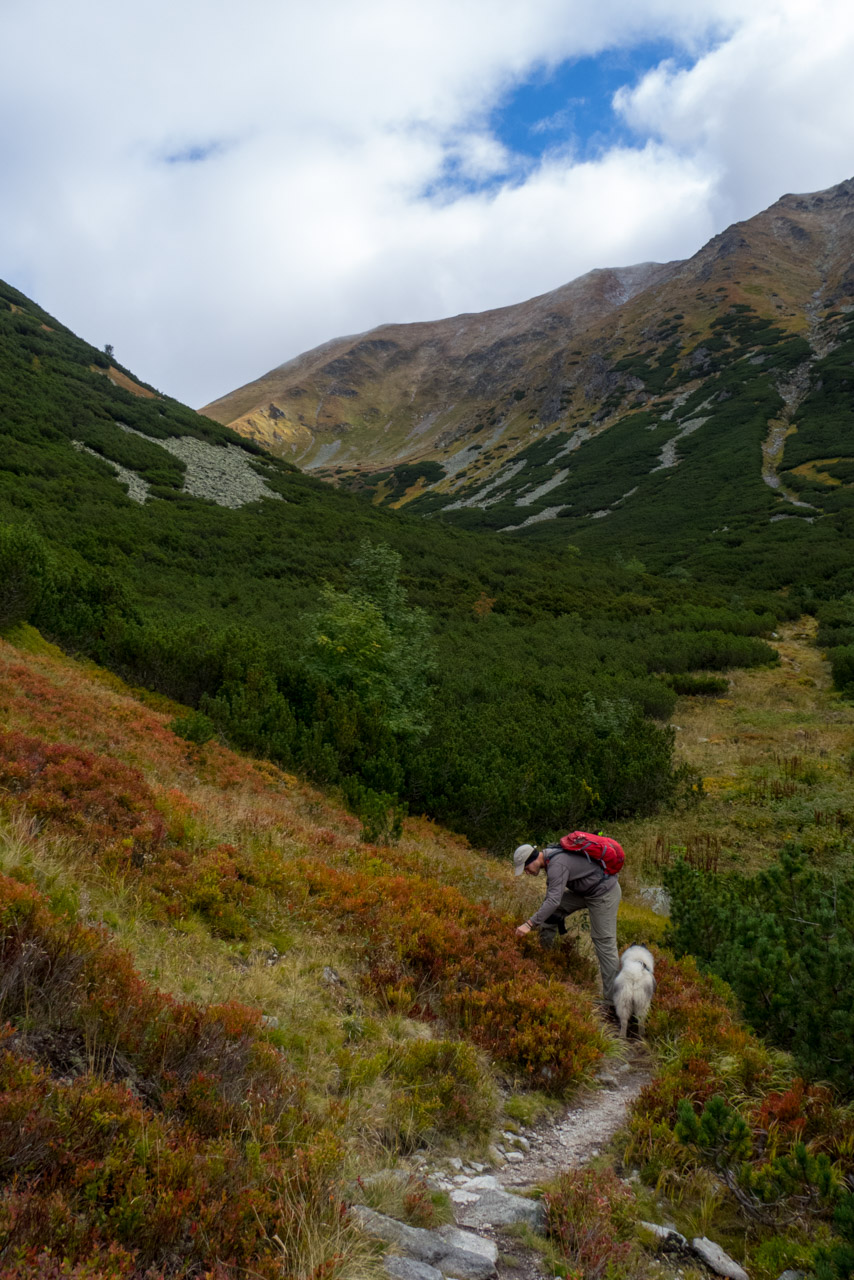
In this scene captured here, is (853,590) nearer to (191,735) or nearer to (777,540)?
(777,540)

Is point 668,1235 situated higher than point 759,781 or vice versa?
point 759,781

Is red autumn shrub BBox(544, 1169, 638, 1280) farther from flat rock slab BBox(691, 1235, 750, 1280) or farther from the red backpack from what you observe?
the red backpack

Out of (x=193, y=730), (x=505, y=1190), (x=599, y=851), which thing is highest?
(x=599, y=851)

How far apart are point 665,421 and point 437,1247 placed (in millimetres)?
86588

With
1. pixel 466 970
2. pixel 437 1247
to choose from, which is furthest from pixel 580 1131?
pixel 437 1247

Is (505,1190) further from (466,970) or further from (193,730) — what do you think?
(193,730)

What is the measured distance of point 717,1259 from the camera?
2709 millimetres

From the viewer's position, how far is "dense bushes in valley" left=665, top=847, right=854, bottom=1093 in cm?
388

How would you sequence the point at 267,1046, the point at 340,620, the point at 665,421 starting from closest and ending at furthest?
1. the point at 267,1046
2. the point at 340,620
3. the point at 665,421

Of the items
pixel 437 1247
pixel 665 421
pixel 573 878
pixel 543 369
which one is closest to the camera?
pixel 437 1247

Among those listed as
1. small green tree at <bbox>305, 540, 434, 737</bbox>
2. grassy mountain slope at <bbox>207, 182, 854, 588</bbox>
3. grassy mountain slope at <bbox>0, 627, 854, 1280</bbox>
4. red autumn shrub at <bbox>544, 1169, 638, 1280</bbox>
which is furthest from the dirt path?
grassy mountain slope at <bbox>207, 182, 854, 588</bbox>

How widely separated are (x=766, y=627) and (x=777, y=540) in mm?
17150

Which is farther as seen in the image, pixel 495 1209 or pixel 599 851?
pixel 599 851

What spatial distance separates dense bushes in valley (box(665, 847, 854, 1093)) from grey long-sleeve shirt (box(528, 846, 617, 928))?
1168 millimetres
